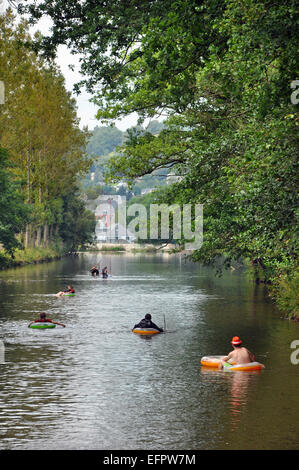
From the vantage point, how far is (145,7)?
2319cm

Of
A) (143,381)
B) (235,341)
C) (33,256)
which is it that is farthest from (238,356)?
(33,256)

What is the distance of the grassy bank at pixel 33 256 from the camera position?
85012 millimetres

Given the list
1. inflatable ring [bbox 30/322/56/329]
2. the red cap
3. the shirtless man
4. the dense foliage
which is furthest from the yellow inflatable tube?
inflatable ring [bbox 30/322/56/329]

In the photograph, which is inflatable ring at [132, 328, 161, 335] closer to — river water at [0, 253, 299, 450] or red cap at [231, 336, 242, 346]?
river water at [0, 253, 299, 450]

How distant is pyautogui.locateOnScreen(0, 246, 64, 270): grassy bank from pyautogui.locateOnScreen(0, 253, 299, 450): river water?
128ft

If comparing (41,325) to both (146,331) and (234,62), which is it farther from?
(234,62)

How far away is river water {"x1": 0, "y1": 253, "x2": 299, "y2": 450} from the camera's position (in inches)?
661

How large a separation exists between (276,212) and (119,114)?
1029 inches

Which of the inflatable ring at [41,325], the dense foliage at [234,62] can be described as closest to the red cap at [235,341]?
the dense foliage at [234,62]

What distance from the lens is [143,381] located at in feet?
76.1

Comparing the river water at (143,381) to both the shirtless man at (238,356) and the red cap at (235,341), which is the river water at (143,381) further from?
the red cap at (235,341)

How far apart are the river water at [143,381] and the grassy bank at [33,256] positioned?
38.9 metres

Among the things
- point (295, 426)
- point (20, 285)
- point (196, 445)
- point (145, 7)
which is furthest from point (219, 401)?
point (20, 285)
